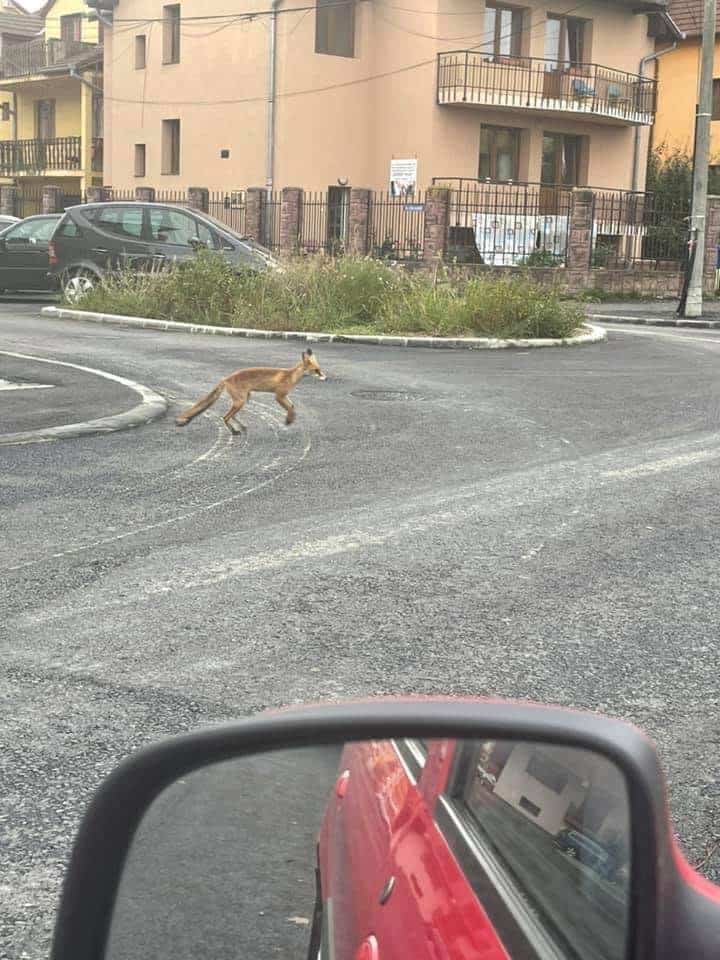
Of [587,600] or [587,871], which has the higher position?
[587,871]

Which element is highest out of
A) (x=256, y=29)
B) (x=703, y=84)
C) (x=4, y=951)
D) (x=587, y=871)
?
(x=256, y=29)

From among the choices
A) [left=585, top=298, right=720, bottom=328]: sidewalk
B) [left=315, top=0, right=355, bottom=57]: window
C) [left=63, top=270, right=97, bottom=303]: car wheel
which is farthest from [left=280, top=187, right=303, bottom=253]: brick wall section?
[left=63, top=270, right=97, bottom=303]: car wheel

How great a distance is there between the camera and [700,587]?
18.4ft

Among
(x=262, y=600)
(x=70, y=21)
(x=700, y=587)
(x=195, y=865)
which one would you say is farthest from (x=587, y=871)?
(x=70, y=21)

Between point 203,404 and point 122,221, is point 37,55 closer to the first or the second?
point 122,221

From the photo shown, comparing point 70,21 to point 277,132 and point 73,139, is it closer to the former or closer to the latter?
point 73,139

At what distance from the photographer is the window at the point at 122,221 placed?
74.7ft

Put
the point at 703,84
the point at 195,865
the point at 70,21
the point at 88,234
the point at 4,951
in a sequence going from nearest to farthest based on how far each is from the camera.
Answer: the point at 195,865, the point at 4,951, the point at 88,234, the point at 703,84, the point at 70,21

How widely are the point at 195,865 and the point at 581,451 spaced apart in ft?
26.2

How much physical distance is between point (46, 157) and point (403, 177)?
62.4ft

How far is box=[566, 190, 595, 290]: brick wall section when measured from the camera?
3244cm

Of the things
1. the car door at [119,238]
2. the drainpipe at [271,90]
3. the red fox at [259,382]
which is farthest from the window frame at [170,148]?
the red fox at [259,382]

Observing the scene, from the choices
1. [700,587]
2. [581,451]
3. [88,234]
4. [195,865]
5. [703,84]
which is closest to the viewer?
[195,865]

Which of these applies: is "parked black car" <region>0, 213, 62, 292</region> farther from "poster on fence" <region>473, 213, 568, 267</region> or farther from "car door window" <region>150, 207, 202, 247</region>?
"poster on fence" <region>473, 213, 568, 267</region>
